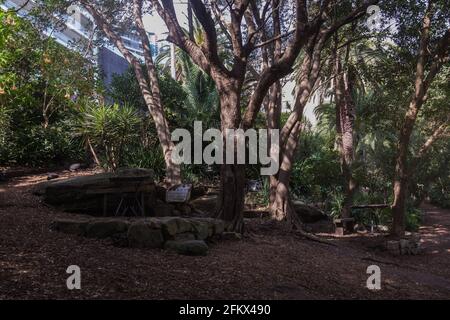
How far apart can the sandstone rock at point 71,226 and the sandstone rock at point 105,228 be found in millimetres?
109

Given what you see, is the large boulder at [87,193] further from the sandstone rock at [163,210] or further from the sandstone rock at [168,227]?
the sandstone rock at [168,227]

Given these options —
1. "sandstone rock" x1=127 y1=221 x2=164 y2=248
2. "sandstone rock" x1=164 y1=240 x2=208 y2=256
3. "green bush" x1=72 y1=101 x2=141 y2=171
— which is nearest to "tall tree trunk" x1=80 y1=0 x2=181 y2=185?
"green bush" x1=72 y1=101 x2=141 y2=171

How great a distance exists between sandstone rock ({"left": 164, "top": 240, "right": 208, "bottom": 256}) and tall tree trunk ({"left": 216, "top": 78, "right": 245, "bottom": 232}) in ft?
5.93

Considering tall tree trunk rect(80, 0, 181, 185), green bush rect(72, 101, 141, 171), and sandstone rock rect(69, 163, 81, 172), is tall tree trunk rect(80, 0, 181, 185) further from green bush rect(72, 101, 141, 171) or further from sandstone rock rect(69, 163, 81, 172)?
sandstone rock rect(69, 163, 81, 172)

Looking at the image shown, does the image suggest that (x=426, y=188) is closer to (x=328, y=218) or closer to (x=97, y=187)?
(x=328, y=218)

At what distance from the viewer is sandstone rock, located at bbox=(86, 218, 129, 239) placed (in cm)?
637

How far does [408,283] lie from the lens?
21.0ft

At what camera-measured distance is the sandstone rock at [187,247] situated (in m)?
6.06

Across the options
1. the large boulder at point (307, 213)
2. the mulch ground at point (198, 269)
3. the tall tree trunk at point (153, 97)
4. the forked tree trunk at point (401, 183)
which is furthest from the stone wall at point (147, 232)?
the large boulder at point (307, 213)

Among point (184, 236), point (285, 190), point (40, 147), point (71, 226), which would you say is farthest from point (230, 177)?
point (40, 147)

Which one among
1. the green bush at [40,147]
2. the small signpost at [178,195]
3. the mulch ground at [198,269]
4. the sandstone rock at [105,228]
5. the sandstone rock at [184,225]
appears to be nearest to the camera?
the mulch ground at [198,269]
